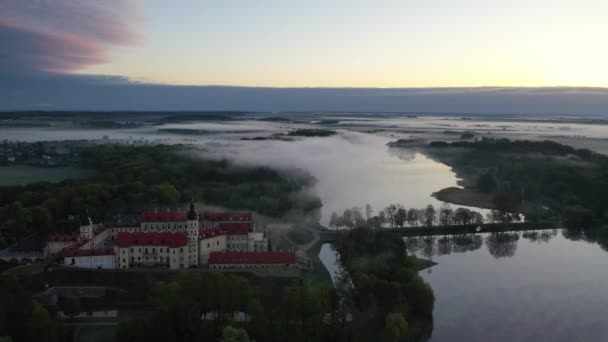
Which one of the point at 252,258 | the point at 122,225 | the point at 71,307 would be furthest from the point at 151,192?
the point at 71,307

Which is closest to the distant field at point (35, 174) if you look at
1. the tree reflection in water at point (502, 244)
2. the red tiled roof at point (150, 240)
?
the red tiled roof at point (150, 240)

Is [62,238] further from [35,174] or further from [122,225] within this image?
[35,174]

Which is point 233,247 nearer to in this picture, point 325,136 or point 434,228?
point 434,228

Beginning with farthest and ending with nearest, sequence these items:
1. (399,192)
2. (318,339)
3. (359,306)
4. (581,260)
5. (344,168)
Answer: (344,168)
(399,192)
(581,260)
(359,306)
(318,339)

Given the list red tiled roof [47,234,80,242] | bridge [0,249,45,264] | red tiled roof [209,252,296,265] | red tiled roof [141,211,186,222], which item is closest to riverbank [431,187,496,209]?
red tiled roof [209,252,296,265]

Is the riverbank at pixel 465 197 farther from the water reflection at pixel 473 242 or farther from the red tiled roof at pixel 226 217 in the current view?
the red tiled roof at pixel 226 217

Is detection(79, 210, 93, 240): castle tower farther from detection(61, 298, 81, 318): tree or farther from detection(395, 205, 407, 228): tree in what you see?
detection(395, 205, 407, 228): tree

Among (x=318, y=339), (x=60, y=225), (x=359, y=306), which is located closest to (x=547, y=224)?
(x=359, y=306)
